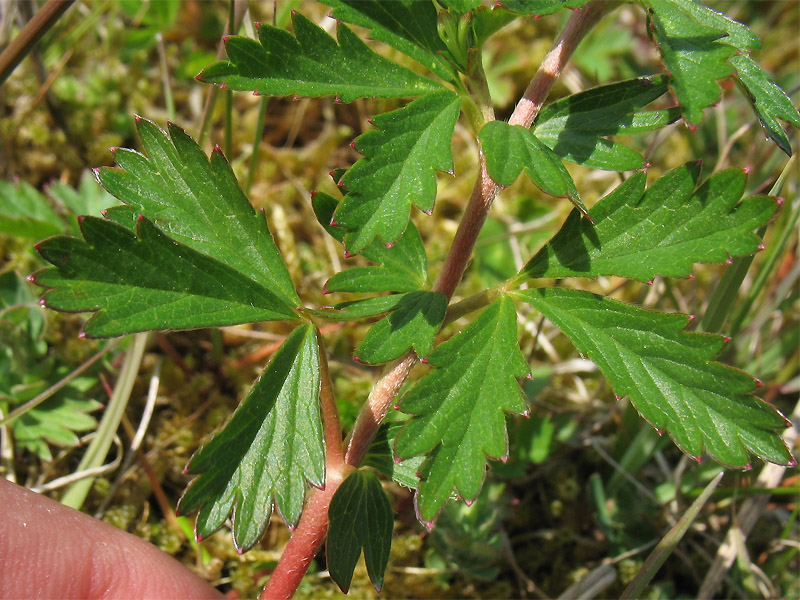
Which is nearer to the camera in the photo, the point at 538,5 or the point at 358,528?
the point at 538,5

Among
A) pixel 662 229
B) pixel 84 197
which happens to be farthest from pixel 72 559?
pixel 662 229

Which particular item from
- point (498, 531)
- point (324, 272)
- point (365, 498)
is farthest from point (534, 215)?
point (365, 498)

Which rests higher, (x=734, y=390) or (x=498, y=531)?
(x=734, y=390)

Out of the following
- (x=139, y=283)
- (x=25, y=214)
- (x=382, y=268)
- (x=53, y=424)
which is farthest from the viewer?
(x=25, y=214)

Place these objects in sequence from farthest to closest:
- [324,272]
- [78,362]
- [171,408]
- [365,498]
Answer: [324,272]
[171,408]
[78,362]
[365,498]

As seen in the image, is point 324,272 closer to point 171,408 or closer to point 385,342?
point 171,408

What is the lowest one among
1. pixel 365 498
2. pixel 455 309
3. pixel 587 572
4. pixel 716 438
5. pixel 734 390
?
pixel 587 572

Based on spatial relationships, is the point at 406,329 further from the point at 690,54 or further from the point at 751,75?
the point at 751,75
